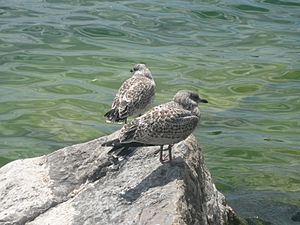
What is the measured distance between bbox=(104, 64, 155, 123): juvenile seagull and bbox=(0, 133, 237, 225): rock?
127cm

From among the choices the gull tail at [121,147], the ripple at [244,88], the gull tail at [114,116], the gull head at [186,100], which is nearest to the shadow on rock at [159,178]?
the gull tail at [121,147]

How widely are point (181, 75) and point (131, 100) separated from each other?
6555mm

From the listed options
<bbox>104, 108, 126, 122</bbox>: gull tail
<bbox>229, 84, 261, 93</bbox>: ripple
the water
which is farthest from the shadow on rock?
<bbox>229, 84, 261, 93</bbox>: ripple

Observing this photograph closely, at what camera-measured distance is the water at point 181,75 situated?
1112 cm

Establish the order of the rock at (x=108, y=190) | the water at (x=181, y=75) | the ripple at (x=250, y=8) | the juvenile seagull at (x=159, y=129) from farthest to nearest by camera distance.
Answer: the ripple at (x=250, y=8)
the water at (x=181, y=75)
the juvenile seagull at (x=159, y=129)
the rock at (x=108, y=190)

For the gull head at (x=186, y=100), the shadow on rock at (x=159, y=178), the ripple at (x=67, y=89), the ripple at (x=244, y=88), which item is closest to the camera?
the shadow on rock at (x=159, y=178)

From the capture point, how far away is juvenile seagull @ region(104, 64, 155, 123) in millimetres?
8641

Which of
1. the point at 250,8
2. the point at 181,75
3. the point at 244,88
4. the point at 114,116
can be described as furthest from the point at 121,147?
the point at 250,8

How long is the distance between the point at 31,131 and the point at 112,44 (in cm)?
563

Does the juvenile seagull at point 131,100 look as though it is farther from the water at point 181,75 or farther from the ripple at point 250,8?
the ripple at point 250,8

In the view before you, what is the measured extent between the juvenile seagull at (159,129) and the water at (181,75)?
2388mm

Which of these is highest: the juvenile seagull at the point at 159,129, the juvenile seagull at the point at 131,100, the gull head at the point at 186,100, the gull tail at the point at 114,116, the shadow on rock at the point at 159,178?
the gull head at the point at 186,100

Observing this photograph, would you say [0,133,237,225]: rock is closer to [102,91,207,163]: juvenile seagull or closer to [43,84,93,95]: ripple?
[102,91,207,163]: juvenile seagull

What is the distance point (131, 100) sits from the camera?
342 inches
